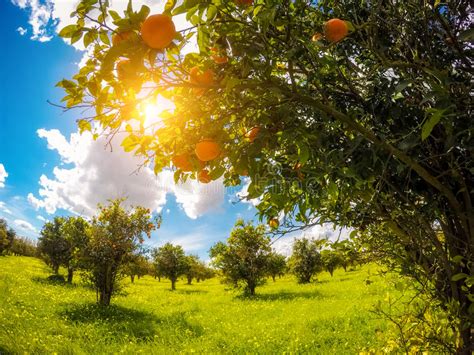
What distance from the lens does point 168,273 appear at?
160 feet

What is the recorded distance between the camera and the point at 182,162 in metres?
2.05

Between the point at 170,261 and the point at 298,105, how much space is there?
4987 cm

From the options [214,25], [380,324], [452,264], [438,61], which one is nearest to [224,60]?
[214,25]

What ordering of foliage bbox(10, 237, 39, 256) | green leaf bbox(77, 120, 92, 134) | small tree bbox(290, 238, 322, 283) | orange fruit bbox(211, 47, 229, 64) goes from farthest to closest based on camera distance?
foliage bbox(10, 237, 39, 256)
small tree bbox(290, 238, 322, 283)
green leaf bbox(77, 120, 92, 134)
orange fruit bbox(211, 47, 229, 64)

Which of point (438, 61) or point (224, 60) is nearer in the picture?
point (224, 60)

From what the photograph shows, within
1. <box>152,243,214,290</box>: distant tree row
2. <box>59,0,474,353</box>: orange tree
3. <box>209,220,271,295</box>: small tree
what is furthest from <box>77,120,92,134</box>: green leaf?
<box>152,243,214,290</box>: distant tree row

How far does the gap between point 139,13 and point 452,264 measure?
296 centimetres

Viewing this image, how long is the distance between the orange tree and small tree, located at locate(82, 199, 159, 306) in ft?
48.8

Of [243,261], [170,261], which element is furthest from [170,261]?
[243,261]

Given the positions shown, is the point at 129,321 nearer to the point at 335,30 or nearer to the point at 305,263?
the point at 335,30

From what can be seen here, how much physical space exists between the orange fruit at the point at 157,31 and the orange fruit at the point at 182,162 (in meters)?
0.85

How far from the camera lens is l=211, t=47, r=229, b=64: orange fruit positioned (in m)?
1.71

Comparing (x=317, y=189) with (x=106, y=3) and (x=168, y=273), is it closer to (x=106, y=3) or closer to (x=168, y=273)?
(x=106, y=3)

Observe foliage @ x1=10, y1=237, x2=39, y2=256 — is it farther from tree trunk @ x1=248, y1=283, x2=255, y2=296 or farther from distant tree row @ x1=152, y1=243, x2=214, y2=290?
tree trunk @ x1=248, y1=283, x2=255, y2=296
